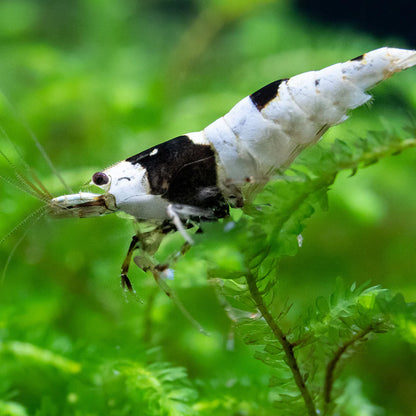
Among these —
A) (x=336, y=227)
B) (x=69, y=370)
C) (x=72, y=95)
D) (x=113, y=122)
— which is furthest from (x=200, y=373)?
(x=72, y=95)

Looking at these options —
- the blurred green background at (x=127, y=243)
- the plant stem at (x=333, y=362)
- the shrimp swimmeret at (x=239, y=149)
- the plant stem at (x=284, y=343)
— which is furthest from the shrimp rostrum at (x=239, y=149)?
Result: the plant stem at (x=333, y=362)

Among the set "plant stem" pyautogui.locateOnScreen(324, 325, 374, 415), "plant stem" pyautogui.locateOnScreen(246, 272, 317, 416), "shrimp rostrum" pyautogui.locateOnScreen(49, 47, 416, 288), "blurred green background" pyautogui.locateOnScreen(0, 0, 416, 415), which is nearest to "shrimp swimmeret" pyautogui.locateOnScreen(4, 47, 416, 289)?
"shrimp rostrum" pyautogui.locateOnScreen(49, 47, 416, 288)

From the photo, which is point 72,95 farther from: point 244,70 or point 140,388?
point 140,388

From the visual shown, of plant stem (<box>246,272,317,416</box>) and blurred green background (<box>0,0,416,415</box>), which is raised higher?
blurred green background (<box>0,0,416,415</box>)

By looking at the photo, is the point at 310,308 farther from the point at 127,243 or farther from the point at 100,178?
the point at 127,243

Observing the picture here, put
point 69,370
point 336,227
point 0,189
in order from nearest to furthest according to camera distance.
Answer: point 69,370, point 0,189, point 336,227

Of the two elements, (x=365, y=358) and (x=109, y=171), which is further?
(x=365, y=358)

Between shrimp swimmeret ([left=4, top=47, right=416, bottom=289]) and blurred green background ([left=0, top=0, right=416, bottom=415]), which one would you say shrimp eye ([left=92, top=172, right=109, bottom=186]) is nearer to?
shrimp swimmeret ([left=4, top=47, right=416, bottom=289])
